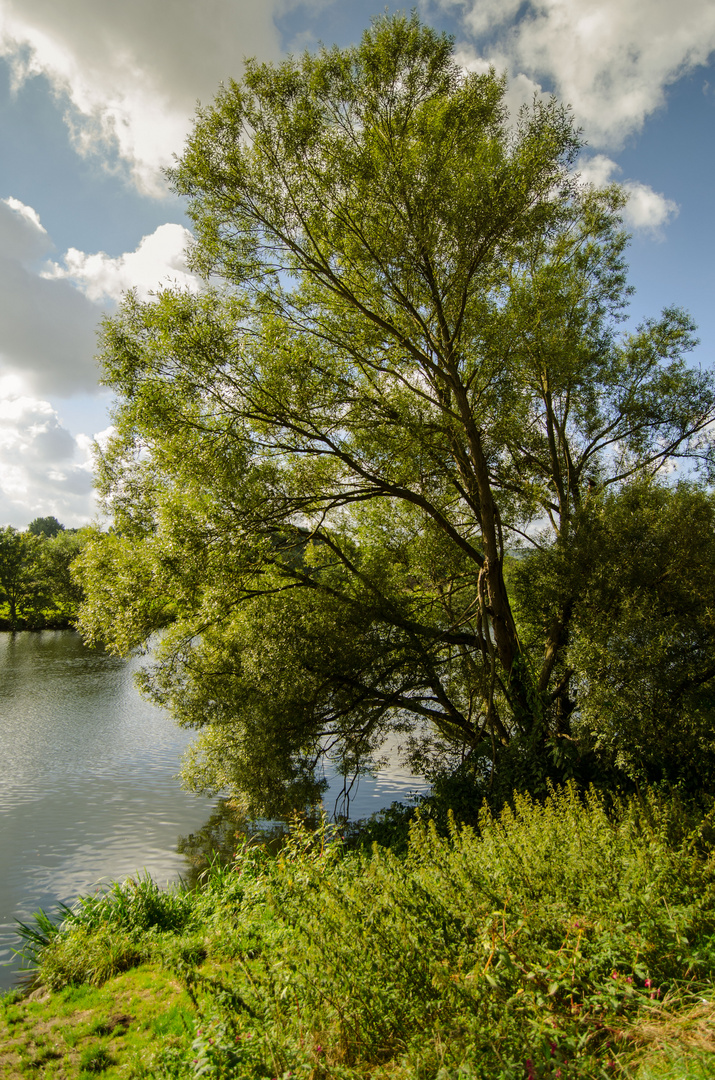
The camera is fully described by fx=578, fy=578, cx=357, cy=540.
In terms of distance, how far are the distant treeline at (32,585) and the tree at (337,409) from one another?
42089 mm

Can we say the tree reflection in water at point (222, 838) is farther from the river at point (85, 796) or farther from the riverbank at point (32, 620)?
the riverbank at point (32, 620)

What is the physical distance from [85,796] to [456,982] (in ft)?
44.2

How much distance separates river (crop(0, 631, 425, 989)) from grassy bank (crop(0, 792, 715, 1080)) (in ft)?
10.3

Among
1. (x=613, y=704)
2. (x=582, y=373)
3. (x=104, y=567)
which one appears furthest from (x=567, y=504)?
(x=104, y=567)

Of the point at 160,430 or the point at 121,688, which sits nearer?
the point at 160,430

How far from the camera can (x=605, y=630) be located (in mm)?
8633

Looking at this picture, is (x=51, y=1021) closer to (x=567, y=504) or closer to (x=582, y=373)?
(x=567, y=504)

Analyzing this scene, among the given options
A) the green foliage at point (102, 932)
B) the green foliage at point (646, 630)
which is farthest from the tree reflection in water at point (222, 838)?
the green foliage at point (646, 630)

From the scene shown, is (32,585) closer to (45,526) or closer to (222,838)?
(222,838)

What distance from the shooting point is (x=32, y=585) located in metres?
49.3

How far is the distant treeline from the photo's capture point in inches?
1896

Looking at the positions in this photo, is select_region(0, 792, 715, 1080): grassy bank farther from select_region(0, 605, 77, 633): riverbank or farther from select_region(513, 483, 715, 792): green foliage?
select_region(0, 605, 77, 633): riverbank

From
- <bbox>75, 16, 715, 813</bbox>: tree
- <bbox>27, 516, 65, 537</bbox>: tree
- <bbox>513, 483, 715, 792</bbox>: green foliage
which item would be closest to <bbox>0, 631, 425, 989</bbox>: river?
<bbox>75, 16, 715, 813</bbox>: tree

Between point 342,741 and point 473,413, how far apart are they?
6728mm
